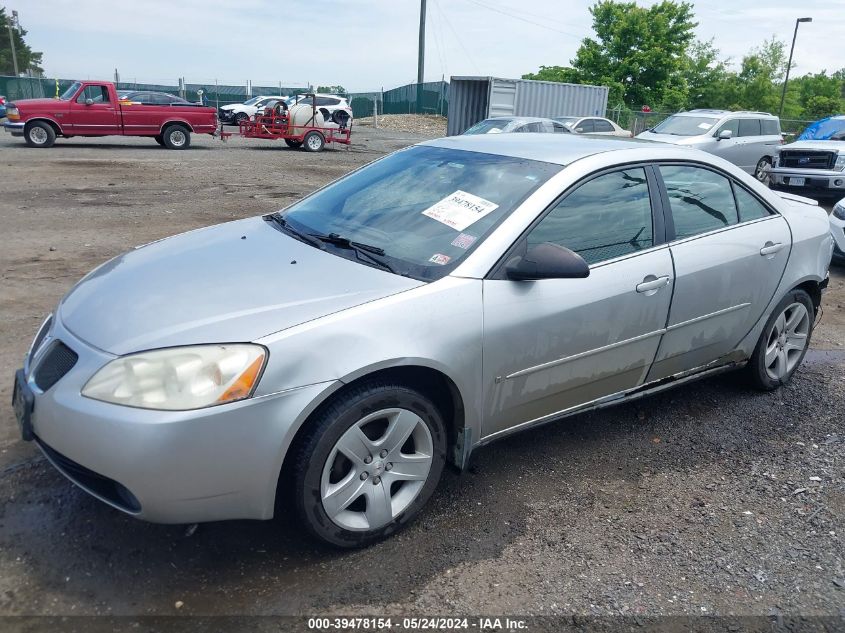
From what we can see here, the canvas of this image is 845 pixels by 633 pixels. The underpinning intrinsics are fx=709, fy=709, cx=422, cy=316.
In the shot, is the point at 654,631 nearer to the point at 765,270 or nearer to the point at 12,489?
the point at 765,270

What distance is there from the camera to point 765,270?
4.10 meters

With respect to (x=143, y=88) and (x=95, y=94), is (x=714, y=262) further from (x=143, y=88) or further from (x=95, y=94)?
(x=143, y=88)

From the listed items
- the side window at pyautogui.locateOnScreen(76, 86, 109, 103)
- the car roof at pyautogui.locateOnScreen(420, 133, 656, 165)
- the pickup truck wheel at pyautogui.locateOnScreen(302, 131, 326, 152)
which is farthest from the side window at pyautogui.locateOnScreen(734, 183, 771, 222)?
the pickup truck wheel at pyautogui.locateOnScreen(302, 131, 326, 152)

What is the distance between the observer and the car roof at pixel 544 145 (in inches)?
141

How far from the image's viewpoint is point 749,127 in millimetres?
16609

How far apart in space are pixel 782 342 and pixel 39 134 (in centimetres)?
1919

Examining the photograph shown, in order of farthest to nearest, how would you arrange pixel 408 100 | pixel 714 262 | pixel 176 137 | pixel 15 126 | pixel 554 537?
pixel 408 100, pixel 176 137, pixel 15 126, pixel 714 262, pixel 554 537

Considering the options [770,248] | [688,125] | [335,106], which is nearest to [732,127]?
[688,125]

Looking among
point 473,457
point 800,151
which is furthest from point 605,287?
point 800,151

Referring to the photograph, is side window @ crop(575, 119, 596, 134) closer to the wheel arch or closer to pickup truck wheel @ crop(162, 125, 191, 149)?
pickup truck wheel @ crop(162, 125, 191, 149)

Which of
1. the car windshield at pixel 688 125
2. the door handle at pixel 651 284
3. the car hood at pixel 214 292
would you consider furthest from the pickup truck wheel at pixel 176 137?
the door handle at pixel 651 284

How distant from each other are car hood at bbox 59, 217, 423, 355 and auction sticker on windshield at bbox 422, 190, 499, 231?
1.57ft

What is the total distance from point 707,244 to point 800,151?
12807 millimetres

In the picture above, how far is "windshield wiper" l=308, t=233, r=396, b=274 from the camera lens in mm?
3083
